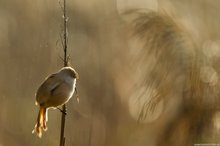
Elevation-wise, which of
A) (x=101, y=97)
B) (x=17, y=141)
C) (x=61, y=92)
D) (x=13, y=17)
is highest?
(x=13, y=17)

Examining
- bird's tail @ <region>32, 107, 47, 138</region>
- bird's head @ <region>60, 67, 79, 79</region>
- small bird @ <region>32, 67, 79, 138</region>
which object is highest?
bird's head @ <region>60, 67, 79, 79</region>

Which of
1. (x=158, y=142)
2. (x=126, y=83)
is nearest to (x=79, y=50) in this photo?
(x=126, y=83)

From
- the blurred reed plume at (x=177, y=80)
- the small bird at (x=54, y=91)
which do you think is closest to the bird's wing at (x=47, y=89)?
the small bird at (x=54, y=91)

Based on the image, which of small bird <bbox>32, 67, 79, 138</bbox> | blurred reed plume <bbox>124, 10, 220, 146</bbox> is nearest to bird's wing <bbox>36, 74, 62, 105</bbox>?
small bird <bbox>32, 67, 79, 138</bbox>

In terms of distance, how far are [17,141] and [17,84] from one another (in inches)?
14.1

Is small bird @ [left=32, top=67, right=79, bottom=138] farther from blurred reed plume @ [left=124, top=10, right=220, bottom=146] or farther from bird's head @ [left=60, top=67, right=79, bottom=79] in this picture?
blurred reed plume @ [left=124, top=10, right=220, bottom=146]

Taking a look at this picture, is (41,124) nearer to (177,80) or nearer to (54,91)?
(54,91)

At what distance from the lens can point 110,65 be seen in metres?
2.66

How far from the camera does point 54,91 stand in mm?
1711

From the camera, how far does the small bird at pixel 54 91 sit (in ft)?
5.59

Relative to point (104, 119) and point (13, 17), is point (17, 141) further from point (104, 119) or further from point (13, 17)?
point (13, 17)

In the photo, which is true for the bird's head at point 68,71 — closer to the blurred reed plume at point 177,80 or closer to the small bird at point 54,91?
the small bird at point 54,91

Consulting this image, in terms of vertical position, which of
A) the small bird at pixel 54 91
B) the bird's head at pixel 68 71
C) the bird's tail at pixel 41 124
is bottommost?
the bird's tail at pixel 41 124

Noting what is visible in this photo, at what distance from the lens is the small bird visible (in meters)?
1.71
